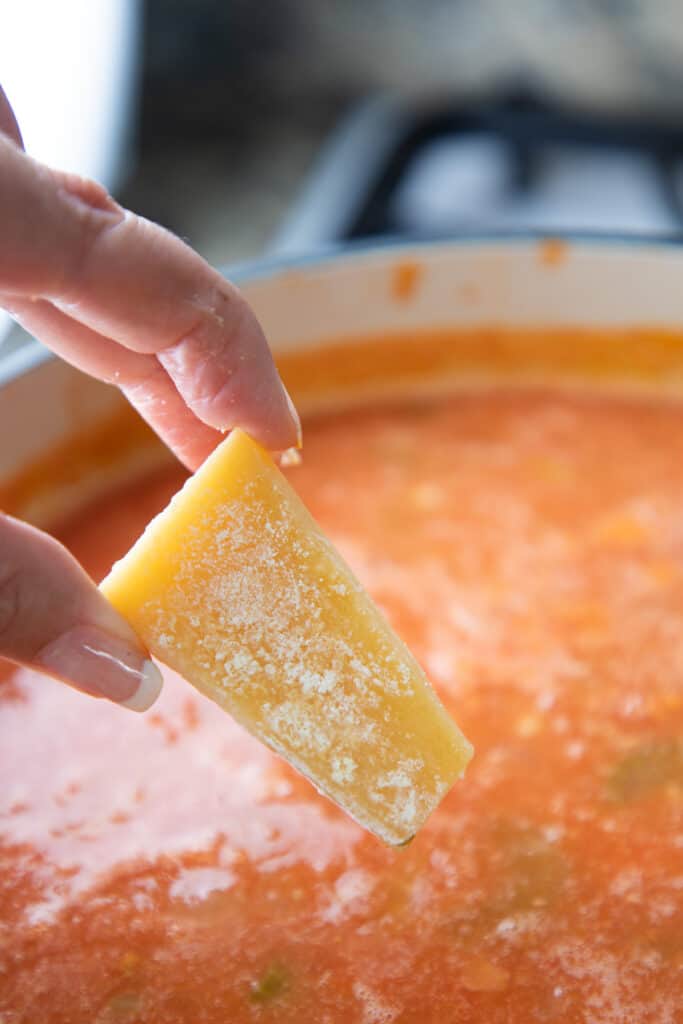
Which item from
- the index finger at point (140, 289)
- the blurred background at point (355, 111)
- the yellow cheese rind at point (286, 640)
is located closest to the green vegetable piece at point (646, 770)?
the yellow cheese rind at point (286, 640)

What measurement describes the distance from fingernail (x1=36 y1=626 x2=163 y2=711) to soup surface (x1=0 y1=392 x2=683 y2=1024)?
0.26 m

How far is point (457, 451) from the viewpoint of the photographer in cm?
151

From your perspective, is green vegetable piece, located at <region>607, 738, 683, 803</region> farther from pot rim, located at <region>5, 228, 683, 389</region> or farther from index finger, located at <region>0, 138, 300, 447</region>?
pot rim, located at <region>5, 228, 683, 389</region>

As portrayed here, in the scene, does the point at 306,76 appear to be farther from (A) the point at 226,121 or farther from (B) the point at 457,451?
(B) the point at 457,451

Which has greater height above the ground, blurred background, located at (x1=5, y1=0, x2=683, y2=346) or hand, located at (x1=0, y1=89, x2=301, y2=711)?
hand, located at (x1=0, y1=89, x2=301, y2=711)

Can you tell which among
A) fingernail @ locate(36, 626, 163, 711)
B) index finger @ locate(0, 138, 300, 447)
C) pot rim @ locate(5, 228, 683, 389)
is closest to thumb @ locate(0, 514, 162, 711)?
fingernail @ locate(36, 626, 163, 711)

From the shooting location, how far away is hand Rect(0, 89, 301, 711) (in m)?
0.70

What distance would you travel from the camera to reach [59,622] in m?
0.76

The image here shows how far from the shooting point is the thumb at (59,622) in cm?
74

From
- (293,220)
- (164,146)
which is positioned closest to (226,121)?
(164,146)

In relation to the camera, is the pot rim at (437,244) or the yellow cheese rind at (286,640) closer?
the yellow cheese rind at (286,640)

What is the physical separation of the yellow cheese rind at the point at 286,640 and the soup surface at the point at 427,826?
0.47 feet

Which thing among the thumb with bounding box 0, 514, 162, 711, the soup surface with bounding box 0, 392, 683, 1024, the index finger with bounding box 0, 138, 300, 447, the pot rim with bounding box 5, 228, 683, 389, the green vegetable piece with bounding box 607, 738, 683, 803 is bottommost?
the green vegetable piece with bounding box 607, 738, 683, 803

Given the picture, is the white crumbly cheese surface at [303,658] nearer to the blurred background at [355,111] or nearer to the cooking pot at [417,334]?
the cooking pot at [417,334]
